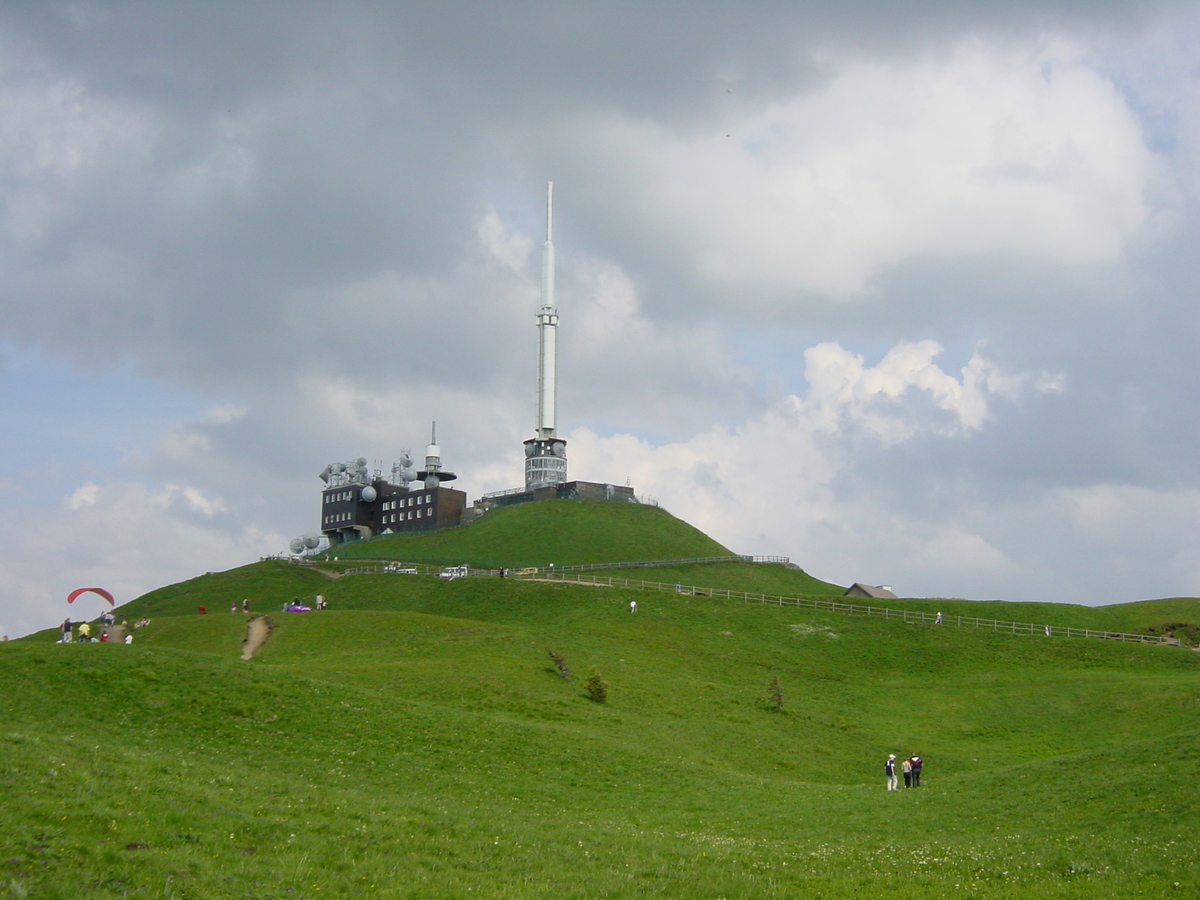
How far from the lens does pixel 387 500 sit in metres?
160

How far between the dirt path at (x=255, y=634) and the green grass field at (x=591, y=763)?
4.19 ft

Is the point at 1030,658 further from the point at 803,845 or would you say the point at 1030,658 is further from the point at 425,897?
the point at 425,897

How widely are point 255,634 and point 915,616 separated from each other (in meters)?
56.1

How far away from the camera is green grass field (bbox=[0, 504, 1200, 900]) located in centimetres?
2095

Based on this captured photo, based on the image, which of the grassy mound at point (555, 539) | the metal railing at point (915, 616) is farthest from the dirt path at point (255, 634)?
the grassy mound at point (555, 539)

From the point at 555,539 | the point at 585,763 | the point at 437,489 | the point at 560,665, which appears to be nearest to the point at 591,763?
the point at 585,763

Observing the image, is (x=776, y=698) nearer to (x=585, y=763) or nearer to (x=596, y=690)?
(x=596, y=690)

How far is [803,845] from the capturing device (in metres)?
27.5

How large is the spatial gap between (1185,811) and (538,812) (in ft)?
63.1

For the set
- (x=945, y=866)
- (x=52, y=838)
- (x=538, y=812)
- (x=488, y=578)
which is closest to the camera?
(x=52, y=838)

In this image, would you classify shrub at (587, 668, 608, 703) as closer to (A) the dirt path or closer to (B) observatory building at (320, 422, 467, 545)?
(A) the dirt path

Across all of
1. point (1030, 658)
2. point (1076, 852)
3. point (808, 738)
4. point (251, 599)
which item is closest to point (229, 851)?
point (1076, 852)

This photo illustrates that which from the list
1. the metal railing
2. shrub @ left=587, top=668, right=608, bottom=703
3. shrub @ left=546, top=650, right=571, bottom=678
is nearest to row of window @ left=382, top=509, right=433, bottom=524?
the metal railing

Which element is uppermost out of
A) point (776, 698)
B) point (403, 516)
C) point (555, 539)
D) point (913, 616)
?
point (403, 516)
